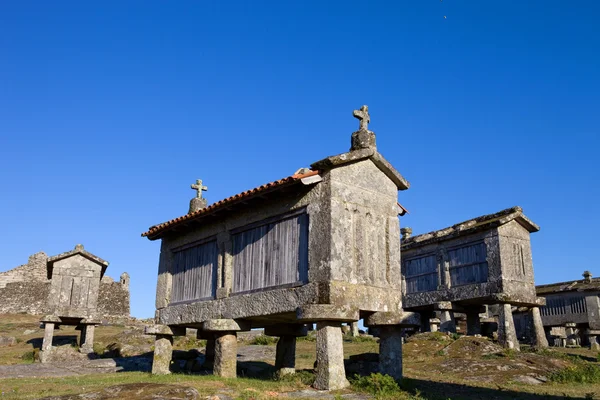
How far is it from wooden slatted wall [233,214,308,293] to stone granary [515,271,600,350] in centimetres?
1845

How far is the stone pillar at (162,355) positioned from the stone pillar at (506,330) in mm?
10651

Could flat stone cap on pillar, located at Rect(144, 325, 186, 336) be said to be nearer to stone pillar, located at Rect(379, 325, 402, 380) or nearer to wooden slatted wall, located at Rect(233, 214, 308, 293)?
wooden slatted wall, located at Rect(233, 214, 308, 293)

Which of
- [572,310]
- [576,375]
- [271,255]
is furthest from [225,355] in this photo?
[572,310]

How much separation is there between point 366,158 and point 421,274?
11549 millimetres

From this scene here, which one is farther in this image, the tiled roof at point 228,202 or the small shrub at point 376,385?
Answer: the tiled roof at point 228,202

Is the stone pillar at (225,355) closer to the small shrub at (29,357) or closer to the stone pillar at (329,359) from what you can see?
the stone pillar at (329,359)

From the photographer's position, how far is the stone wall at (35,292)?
3925cm

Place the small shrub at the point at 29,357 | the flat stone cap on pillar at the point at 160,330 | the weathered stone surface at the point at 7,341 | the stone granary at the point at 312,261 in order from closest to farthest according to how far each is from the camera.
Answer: the stone granary at the point at 312,261
the flat stone cap on pillar at the point at 160,330
the small shrub at the point at 29,357
the weathered stone surface at the point at 7,341

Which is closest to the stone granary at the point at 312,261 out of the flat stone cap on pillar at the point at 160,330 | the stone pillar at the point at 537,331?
the flat stone cap on pillar at the point at 160,330

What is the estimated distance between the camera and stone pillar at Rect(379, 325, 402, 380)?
424 inches

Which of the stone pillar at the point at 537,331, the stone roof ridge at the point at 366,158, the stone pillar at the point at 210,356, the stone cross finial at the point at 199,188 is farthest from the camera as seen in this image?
the stone pillar at the point at 537,331

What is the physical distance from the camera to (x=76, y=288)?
2136 cm

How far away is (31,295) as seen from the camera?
3981 cm

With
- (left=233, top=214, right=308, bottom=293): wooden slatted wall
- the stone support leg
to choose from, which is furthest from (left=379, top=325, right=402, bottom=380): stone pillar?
the stone support leg
